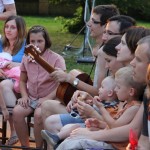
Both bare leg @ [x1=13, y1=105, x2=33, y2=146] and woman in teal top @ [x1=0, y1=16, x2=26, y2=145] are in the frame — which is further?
woman in teal top @ [x1=0, y1=16, x2=26, y2=145]

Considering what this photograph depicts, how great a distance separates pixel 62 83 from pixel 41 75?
1.61 ft

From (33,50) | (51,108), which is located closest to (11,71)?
(33,50)

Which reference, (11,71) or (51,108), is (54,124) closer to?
(51,108)

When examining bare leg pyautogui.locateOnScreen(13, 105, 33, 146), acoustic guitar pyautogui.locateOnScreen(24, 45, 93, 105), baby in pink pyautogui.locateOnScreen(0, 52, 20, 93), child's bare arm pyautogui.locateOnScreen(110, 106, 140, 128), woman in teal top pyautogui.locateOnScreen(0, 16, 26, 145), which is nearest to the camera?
child's bare arm pyautogui.locateOnScreen(110, 106, 140, 128)

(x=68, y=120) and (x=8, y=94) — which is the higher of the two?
(x=68, y=120)

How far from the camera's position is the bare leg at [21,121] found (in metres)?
5.11

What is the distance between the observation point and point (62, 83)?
4.72 meters

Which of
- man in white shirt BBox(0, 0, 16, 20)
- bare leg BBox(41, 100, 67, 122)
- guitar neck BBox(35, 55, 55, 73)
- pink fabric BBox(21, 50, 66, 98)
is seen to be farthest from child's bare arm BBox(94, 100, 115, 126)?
man in white shirt BBox(0, 0, 16, 20)

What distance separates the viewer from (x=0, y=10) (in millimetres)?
6305

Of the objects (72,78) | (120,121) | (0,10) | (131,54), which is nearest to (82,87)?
(72,78)

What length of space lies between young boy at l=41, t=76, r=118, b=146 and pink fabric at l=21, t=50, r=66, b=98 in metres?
0.89

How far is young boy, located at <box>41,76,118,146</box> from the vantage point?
3.89 metres

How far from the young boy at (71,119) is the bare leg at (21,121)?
34.5 inches

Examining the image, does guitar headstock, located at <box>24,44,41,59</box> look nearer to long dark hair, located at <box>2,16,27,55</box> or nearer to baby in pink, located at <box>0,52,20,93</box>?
baby in pink, located at <box>0,52,20,93</box>
